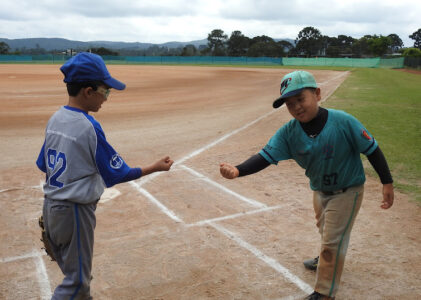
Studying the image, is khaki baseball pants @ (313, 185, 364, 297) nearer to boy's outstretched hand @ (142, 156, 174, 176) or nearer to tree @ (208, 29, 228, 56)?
boy's outstretched hand @ (142, 156, 174, 176)

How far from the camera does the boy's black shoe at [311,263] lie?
3.70 m

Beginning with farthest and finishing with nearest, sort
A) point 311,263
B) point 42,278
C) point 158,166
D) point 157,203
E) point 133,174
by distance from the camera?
point 157,203
point 311,263
point 42,278
point 158,166
point 133,174

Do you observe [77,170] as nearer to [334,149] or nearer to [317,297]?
[334,149]

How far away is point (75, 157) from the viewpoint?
7.68ft

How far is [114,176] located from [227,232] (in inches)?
89.8

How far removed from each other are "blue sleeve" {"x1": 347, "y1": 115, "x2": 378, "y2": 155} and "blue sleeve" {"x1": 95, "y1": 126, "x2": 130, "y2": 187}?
66.3 inches

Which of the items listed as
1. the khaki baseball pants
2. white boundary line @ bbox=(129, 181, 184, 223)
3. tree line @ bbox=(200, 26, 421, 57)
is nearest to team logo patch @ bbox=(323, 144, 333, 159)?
the khaki baseball pants

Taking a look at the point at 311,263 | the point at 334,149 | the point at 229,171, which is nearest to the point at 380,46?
the point at 311,263

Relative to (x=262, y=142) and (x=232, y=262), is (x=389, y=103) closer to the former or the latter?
(x=262, y=142)

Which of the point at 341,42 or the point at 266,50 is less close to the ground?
the point at 341,42

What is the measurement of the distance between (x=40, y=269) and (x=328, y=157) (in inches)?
113

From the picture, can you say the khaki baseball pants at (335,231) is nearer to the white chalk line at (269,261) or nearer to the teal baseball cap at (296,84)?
the white chalk line at (269,261)

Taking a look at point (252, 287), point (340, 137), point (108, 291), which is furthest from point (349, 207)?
point (108, 291)

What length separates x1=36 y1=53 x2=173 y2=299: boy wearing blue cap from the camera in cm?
235
